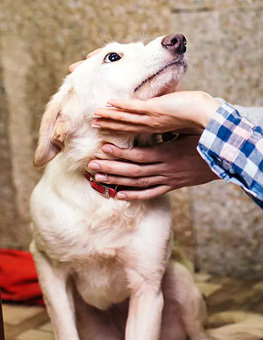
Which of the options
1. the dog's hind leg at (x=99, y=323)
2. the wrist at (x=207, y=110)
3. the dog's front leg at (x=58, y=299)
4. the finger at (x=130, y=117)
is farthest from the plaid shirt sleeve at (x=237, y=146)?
the dog's hind leg at (x=99, y=323)

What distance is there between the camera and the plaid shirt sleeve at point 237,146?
1412mm

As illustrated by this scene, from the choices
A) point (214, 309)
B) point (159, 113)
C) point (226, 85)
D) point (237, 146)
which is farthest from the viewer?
point (226, 85)

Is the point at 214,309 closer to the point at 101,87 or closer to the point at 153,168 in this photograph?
the point at 153,168

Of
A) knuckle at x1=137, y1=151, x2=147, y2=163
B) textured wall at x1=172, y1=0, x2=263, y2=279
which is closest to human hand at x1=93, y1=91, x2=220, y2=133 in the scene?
knuckle at x1=137, y1=151, x2=147, y2=163

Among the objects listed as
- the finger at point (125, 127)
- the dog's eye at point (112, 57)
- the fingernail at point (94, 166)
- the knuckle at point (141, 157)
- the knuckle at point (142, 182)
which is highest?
the dog's eye at point (112, 57)

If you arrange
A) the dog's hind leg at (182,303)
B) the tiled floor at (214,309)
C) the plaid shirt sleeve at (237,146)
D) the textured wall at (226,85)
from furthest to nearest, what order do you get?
the textured wall at (226,85) < the tiled floor at (214,309) < the dog's hind leg at (182,303) < the plaid shirt sleeve at (237,146)

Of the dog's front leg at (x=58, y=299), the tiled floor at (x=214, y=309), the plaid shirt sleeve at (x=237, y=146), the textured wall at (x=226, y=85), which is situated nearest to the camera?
the plaid shirt sleeve at (x=237, y=146)

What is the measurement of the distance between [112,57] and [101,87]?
0.33 feet

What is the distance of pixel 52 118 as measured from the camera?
171 centimetres

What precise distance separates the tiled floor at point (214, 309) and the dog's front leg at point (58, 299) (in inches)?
21.1

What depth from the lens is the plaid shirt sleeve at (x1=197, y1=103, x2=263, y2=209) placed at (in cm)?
141

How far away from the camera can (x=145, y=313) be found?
175 cm

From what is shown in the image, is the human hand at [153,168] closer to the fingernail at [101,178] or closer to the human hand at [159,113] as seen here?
the fingernail at [101,178]

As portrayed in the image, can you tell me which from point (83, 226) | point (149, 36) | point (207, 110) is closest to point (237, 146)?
point (207, 110)
